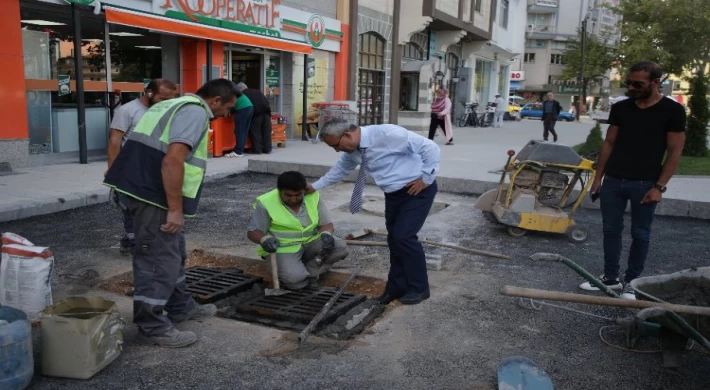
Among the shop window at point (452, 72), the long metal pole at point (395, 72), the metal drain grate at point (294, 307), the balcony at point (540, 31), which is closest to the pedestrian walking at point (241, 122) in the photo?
the metal drain grate at point (294, 307)

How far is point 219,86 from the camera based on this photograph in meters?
3.70

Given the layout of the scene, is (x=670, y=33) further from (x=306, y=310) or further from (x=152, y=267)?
(x=152, y=267)

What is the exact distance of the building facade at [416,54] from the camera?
2006 centimetres

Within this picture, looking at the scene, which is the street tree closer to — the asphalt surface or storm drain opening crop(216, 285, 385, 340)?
the asphalt surface

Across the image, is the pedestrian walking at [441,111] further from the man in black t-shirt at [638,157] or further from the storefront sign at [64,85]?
the man in black t-shirt at [638,157]

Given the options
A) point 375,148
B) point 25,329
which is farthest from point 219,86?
point 25,329

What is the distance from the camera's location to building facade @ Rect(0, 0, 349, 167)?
954 cm

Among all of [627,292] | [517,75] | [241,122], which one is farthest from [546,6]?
[627,292]

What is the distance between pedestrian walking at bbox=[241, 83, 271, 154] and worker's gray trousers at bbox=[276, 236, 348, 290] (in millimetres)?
8398

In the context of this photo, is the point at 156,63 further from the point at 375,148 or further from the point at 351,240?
the point at 375,148

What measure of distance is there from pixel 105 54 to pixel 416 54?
15753 millimetres

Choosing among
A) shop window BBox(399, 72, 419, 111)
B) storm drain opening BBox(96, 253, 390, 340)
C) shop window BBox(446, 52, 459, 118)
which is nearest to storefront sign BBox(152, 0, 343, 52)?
shop window BBox(399, 72, 419, 111)

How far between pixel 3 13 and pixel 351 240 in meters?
6.53

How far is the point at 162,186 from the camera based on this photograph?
3482 millimetres
